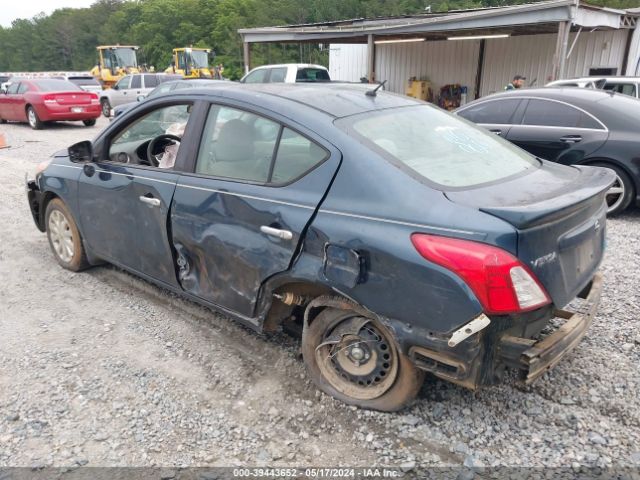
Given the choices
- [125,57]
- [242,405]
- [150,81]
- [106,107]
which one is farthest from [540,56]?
[125,57]

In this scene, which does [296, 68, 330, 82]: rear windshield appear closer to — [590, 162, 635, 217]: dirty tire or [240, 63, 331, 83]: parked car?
[240, 63, 331, 83]: parked car

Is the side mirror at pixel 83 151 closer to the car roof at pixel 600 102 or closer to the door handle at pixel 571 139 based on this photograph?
the door handle at pixel 571 139

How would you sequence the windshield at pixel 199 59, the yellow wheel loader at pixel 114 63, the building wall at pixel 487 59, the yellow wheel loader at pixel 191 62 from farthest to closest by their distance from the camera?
the yellow wheel loader at pixel 114 63 → the windshield at pixel 199 59 → the yellow wheel loader at pixel 191 62 → the building wall at pixel 487 59

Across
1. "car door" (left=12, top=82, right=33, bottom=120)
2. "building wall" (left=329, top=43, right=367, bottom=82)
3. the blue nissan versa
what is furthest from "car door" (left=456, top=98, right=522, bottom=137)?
"building wall" (left=329, top=43, right=367, bottom=82)

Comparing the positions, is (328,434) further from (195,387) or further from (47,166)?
(47,166)

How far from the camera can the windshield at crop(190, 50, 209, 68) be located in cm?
2817

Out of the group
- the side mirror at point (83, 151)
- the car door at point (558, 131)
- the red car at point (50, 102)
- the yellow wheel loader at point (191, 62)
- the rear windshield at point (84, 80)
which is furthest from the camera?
the yellow wheel loader at point (191, 62)

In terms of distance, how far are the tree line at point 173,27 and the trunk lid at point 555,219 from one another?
113ft

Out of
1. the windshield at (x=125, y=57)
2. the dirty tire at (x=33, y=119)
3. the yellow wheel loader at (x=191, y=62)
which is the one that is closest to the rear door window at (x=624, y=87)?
the dirty tire at (x=33, y=119)

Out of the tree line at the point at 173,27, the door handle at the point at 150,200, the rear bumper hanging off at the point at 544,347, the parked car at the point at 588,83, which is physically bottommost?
the rear bumper hanging off at the point at 544,347

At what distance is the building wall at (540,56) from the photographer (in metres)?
16.7

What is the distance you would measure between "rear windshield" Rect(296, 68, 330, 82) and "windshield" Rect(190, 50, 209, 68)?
15371 mm

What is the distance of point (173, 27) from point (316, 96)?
73.7 m

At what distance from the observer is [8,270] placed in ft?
15.9
